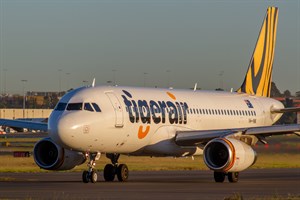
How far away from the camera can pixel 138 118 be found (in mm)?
43531

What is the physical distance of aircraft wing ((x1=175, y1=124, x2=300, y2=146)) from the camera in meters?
44.1

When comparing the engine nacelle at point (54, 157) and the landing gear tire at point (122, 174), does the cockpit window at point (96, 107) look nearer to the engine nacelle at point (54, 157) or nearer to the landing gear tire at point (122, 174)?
the landing gear tire at point (122, 174)

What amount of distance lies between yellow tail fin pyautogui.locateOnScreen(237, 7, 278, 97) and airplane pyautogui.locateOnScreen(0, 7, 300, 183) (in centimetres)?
627

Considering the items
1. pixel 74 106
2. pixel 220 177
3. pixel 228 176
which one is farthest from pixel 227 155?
pixel 74 106

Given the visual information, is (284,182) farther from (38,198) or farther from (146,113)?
(38,198)

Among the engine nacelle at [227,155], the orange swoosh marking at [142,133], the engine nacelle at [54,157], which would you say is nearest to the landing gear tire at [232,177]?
the engine nacelle at [227,155]

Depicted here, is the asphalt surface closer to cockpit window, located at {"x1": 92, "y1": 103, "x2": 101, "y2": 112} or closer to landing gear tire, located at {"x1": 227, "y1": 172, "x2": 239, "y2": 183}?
landing gear tire, located at {"x1": 227, "y1": 172, "x2": 239, "y2": 183}

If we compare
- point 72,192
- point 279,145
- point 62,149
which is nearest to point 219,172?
point 62,149

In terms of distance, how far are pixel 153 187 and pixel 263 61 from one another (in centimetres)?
2429

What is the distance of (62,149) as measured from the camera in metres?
43.9

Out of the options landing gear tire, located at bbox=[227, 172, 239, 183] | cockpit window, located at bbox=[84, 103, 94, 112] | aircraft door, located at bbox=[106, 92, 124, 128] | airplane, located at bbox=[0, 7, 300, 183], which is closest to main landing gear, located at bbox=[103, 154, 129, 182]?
airplane, located at bbox=[0, 7, 300, 183]

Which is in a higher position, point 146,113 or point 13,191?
point 146,113

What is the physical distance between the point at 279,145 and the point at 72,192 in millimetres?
29825

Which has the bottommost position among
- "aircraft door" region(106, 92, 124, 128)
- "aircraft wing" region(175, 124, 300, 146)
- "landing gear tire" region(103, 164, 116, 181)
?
"landing gear tire" region(103, 164, 116, 181)
